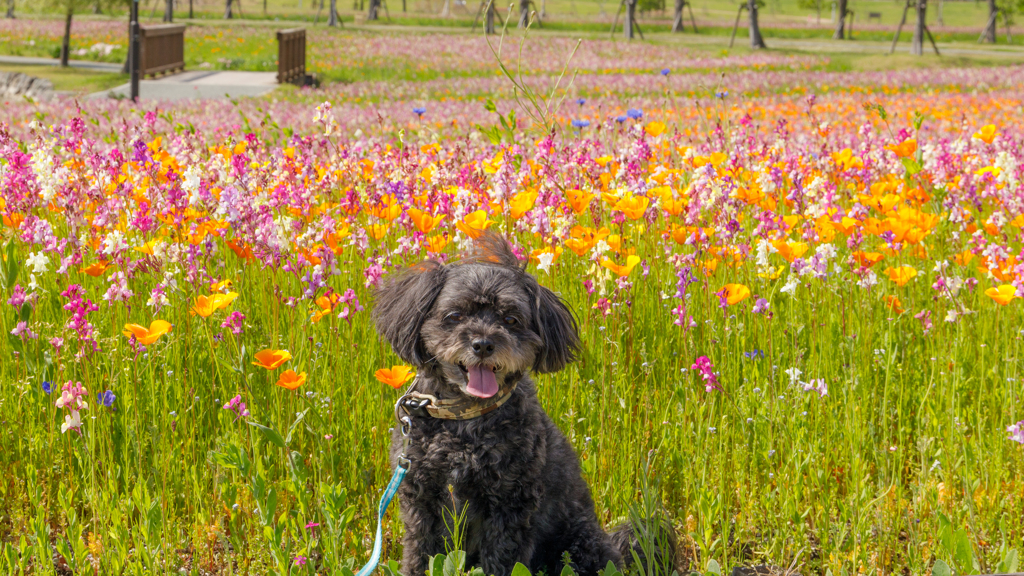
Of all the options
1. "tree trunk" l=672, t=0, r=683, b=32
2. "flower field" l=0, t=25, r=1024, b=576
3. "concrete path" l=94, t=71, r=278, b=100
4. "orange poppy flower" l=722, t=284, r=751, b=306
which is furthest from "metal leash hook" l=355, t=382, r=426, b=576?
"tree trunk" l=672, t=0, r=683, b=32

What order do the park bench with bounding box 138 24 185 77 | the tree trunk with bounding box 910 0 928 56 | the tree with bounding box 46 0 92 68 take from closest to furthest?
the park bench with bounding box 138 24 185 77
the tree with bounding box 46 0 92 68
the tree trunk with bounding box 910 0 928 56

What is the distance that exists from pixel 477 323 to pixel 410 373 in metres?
0.32

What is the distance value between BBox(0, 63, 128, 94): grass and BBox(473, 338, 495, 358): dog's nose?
2337 cm

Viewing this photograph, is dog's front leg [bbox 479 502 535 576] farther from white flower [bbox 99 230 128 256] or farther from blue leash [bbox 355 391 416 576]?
white flower [bbox 99 230 128 256]

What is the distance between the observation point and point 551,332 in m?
2.90

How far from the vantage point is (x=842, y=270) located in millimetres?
4395

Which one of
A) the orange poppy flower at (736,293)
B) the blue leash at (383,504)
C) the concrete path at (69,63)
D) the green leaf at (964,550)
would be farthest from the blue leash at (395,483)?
the concrete path at (69,63)

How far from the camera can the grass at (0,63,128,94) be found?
77.8 feet

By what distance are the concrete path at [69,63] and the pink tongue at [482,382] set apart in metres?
29.9

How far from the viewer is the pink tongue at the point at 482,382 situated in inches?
105

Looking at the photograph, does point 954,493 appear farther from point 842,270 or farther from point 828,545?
point 842,270

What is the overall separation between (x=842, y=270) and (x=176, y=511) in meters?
3.43

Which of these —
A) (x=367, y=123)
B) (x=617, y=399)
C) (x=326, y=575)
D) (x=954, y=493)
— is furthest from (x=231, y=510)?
(x=367, y=123)

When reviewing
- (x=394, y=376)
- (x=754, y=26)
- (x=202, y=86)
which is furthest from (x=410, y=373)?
(x=754, y=26)
